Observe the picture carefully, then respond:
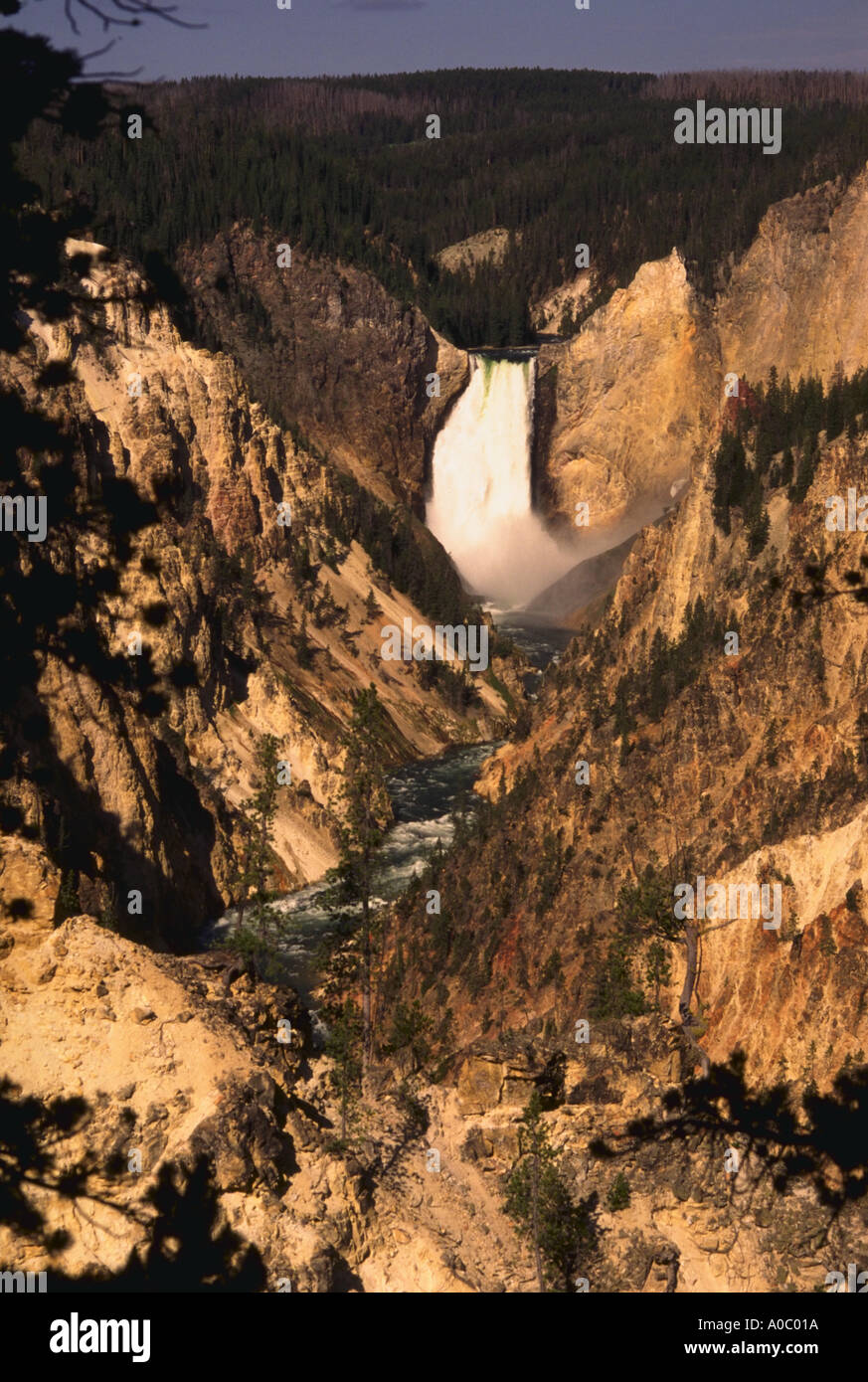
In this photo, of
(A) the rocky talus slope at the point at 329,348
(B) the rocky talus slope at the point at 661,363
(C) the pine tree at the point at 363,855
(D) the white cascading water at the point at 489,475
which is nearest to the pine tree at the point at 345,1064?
(C) the pine tree at the point at 363,855

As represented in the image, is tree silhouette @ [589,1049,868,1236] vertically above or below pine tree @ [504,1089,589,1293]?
above

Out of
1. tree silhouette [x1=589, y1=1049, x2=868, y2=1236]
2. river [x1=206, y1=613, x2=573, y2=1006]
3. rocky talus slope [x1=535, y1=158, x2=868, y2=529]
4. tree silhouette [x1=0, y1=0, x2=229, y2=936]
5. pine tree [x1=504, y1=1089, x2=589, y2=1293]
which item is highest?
rocky talus slope [x1=535, y1=158, x2=868, y2=529]

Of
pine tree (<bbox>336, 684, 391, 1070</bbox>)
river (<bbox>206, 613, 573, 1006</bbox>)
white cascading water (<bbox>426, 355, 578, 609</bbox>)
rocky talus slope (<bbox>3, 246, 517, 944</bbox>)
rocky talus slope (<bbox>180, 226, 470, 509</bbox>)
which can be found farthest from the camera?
white cascading water (<bbox>426, 355, 578, 609</bbox>)

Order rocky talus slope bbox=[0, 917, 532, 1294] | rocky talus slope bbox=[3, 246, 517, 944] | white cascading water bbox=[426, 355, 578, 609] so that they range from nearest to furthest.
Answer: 1. rocky talus slope bbox=[0, 917, 532, 1294]
2. rocky talus slope bbox=[3, 246, 517, 944]
3. white cascading water bbox=[426, 355, 578, 609]

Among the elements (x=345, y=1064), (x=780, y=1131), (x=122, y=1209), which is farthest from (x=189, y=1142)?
(x=780, y=1131)

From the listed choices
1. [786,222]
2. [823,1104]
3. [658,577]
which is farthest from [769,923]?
[786,222]

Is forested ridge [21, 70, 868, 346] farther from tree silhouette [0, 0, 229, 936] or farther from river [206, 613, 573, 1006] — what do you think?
tree silhouette [0, 0, 229, 936]

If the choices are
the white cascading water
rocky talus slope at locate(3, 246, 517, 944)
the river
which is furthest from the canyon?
the white cascading water
